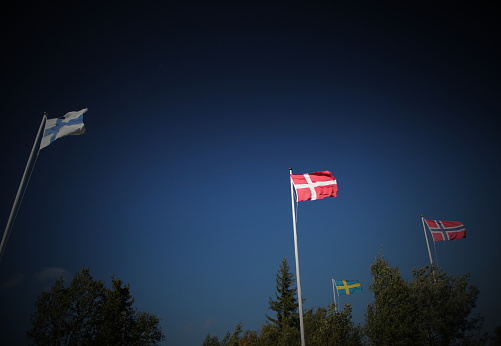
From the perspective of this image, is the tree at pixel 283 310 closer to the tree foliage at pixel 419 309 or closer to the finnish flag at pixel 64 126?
the tree foliage at pixel 419 309

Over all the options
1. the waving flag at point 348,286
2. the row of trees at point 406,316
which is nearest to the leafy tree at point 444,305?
the row of trees at point 406,316

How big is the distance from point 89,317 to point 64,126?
21336mm

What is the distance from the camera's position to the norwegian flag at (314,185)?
1777 cm

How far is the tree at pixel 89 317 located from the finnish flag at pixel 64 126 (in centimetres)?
1974

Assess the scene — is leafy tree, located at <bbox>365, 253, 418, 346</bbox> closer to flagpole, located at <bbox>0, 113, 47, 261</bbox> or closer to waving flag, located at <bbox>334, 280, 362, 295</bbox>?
waving flag, located at <bbox>334, 280, 362, 295</bbox>

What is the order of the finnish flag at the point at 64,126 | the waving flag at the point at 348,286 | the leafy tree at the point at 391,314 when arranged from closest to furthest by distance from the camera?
the finnish flag at the point at 64,126 < the leafy tree at the point at 391,314 < the waving flag at the point at 348,286

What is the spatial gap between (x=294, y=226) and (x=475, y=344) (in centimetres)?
1991

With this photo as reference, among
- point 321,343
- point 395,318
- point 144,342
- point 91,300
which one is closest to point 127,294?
point 91,300

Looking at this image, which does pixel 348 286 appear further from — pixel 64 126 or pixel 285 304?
pixel 64 126

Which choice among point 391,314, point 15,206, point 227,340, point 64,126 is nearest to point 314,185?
point 391,314

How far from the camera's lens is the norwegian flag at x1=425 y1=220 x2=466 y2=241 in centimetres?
2886

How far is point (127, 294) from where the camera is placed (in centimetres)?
2845

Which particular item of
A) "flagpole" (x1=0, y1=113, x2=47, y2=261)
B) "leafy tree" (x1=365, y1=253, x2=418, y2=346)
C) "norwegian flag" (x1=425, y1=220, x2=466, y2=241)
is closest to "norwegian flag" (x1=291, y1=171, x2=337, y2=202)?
"leafy tree" (x1=365, y1=253, x2=418, y2=346)

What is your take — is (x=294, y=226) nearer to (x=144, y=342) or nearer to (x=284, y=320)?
(x=144, y=342)
